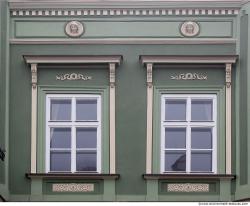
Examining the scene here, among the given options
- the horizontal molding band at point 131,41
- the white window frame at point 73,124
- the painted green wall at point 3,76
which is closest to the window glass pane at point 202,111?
the horizontal molding band at point 131,41

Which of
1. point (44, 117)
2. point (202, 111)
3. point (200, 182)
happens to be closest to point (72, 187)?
point (44, 117)

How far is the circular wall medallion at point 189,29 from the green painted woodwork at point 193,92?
0.96 meters

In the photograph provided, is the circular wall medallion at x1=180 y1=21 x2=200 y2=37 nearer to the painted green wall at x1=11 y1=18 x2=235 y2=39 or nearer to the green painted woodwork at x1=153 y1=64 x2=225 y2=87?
the painted green wall at x1=11 y1=18 x2=235 y2=39

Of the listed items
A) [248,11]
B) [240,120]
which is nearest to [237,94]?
[240,120]

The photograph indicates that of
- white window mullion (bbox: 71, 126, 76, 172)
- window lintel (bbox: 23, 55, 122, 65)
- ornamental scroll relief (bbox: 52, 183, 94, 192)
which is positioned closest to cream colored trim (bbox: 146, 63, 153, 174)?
window lintel (bbox: 23, 55, 122, 65)

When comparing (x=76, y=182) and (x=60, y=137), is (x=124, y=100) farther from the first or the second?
(x=76, y=182)

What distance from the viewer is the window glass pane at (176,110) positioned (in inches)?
637

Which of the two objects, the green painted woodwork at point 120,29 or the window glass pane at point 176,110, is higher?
the green painted woodwork at point 120,29

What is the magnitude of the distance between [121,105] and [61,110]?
117cm

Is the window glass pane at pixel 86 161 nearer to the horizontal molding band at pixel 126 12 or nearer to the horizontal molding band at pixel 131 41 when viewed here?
the horizontal molding band at pixel 131 41

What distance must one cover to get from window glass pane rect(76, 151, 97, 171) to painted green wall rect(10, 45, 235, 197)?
0.48 metres

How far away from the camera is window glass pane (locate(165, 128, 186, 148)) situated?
16094 mm

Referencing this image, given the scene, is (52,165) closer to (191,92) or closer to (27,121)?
(27,121)

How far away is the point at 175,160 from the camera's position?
16062 mm
